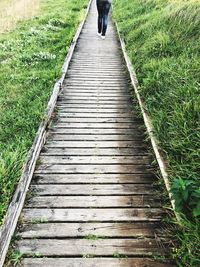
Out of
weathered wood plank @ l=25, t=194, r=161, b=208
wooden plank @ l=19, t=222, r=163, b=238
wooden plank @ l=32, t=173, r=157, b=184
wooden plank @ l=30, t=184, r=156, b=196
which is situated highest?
wooden plank @ l=19, t=222, r=163, b=238

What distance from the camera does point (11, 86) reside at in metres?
9.43

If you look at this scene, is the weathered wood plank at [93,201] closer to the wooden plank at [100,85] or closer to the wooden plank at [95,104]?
the wooden plank at [95,104]

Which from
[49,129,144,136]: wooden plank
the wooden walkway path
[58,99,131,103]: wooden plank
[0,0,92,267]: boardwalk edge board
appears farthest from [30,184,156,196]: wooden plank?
[58,99,131,103]: wooden plank

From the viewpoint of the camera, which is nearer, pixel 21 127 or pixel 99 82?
pixel 21 127

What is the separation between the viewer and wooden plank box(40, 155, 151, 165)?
5400 millimetres

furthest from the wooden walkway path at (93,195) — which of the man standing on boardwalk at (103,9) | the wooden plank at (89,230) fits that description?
the man standing on boardwalk at (103,9)

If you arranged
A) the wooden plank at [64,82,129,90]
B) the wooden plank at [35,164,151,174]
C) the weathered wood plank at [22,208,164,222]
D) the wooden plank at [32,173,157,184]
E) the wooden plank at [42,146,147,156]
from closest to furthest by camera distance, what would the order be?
1. the weathered wood plank at [22,208,164,222]
2. the wooden plank at [32,173,157,184]
3. the wooden plank at [35,164,151,174]
4. the wooden plank at [42,146,147,156]
5. the wooden plank at [64,82,129,90]

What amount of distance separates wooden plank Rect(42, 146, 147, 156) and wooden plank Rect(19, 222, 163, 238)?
1.73 m

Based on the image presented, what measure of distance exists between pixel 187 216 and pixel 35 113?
13.0 ft

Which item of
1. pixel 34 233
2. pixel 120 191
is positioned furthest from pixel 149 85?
pixel 34 233

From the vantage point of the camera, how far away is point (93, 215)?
4223mm

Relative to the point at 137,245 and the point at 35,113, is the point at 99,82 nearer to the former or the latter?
the point at 35,113

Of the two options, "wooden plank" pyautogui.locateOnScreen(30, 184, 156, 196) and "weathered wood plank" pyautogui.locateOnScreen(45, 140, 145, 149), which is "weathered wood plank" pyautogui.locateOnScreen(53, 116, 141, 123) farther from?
"wooden plank" pyautogui.locateOnScreen(30, 184, 156, 196)

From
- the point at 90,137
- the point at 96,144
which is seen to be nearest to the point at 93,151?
the point at 96,144
